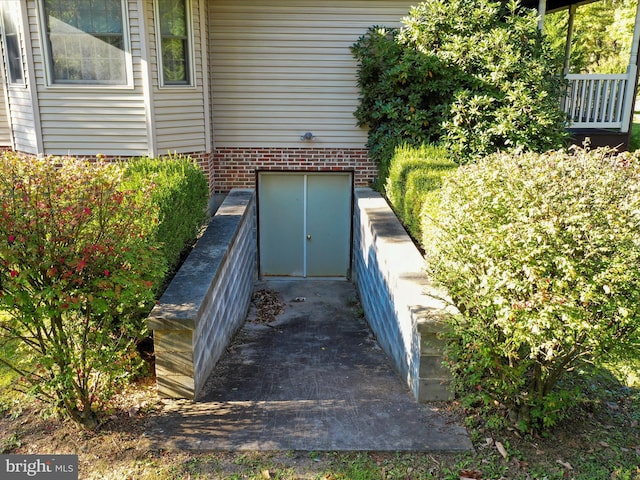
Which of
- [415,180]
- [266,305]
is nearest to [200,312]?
[415,180]

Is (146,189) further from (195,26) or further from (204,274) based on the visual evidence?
(195,26)

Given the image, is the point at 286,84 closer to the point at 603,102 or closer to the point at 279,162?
the point at 279,162

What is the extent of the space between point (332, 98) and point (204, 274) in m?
5.92

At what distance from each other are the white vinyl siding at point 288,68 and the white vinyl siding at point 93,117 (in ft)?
6.27

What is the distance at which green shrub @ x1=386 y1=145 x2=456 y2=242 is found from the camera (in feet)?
23.4

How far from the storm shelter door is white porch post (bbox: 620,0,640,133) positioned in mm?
5622

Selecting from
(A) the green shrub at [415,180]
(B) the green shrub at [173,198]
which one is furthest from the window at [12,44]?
(A) the green shrub at [415,180]

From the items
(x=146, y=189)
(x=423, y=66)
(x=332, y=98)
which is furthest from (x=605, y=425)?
→ (x=332, y=98)

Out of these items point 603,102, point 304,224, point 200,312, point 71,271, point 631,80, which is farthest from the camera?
point 304,224

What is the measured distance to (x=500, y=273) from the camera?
12.9ft

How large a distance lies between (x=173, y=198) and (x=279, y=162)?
15.4 feet

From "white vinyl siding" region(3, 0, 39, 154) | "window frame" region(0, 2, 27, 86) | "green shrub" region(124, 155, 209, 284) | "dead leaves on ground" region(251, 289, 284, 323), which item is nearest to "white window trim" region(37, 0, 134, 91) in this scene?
"white vinyl siding" region(3, 0, 39, 154)

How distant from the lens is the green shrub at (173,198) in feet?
19.4

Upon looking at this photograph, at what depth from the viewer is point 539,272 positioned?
369 centimetres
